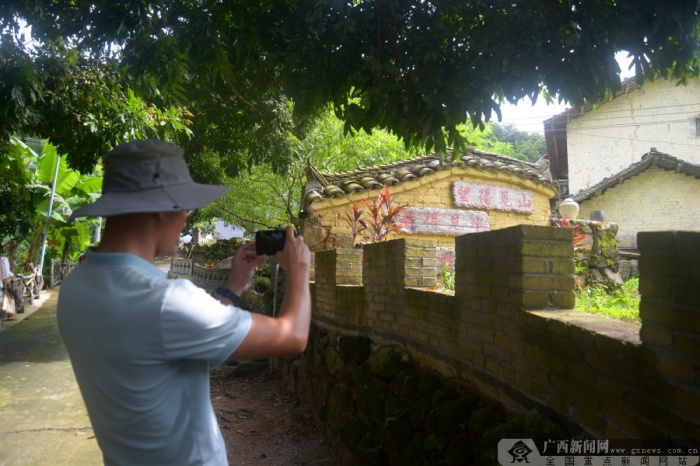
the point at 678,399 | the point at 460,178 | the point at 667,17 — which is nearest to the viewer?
the point at 678,399

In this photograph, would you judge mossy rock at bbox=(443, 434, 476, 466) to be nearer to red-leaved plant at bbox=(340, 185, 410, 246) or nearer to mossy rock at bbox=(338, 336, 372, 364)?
mossy rock at bbox=(338, 336, 372, 364)

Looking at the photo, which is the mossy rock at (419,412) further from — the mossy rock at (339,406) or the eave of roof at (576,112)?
the eave of roof at (576,112)

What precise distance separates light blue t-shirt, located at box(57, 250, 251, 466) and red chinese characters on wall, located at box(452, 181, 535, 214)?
8604mm

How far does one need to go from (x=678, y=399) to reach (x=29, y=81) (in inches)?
284

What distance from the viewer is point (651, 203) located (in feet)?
54.5

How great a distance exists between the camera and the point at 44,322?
41.9ft

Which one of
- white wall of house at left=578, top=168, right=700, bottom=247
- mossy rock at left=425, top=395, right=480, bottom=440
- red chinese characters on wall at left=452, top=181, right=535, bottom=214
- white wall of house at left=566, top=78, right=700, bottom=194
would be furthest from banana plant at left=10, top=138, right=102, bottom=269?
white wall of house at left=566, top=78, right=700, bottom=194

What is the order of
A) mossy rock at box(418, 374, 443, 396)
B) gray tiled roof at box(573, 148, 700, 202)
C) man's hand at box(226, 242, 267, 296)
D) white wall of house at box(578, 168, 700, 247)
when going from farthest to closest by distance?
white wall of house at box(578, 168, 700, 247) < gray tiled roof at box(573, 148, 700, 202) < mossy rock at box(418, 374, 443, 396) < man's hand at box(226, 242, 267, 296)

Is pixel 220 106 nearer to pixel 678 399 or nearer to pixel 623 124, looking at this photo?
pixel 678 399

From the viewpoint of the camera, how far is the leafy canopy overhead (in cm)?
340

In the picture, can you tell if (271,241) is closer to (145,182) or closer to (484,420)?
(145,182)

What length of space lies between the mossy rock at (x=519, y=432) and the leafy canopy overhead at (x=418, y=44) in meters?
2.15

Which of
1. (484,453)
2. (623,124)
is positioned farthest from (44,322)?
(623,124)

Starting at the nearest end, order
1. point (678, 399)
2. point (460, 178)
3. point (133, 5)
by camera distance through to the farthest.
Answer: point (678, 399) < point (133, 5) < point (460, 178)
